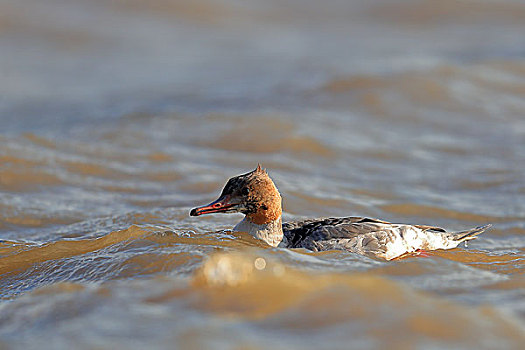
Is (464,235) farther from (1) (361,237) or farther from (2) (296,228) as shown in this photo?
(2) (296,228)

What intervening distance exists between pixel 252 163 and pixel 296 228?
398 cm

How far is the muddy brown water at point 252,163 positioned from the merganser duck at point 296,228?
28 centimetres

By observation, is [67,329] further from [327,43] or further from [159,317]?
[327,43]

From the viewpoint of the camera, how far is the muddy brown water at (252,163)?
4.91 meters

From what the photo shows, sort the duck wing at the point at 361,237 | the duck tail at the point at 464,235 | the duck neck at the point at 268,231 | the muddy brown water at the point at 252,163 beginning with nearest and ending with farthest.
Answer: the muddy brown water at the point at 252,163
the duck wing at the point at 361,237
the duck neck at the point at 268,231
the duck tail at the point at 464,235

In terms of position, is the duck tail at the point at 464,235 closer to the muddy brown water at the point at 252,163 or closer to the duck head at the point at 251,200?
the muddy brown water at the point at 252,163

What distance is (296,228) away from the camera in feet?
24.1

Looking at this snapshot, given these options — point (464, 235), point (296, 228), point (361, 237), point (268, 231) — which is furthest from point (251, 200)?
point (464, 235)

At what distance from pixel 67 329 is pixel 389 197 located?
6000 mm

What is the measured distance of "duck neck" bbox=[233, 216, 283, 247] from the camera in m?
7.07

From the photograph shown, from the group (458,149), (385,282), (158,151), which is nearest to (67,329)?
(385,282)

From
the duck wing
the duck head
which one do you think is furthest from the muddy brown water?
the duck head

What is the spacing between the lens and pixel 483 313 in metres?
5.00

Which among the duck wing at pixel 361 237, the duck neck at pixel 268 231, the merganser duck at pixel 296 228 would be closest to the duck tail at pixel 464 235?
the duck wing at pixel 361 237
